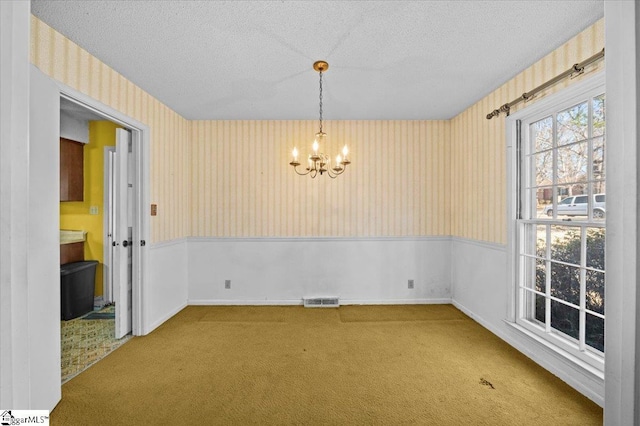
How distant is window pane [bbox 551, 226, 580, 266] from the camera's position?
2.19 meters

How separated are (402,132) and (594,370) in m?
3.12

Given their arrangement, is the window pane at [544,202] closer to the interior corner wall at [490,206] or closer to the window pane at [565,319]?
the interior corner wall at [490,206]

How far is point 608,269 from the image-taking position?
0.75 m

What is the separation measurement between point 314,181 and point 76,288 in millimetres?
3241

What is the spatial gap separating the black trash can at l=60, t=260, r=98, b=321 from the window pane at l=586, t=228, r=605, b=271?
16.7ft

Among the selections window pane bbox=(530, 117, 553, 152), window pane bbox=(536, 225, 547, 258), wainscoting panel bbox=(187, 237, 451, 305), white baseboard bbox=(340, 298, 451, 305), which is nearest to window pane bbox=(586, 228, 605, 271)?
window pane bbox=(536, 225, 547, 258)

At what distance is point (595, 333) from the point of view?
6.82 feet

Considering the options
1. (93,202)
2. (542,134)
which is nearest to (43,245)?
(93,202)

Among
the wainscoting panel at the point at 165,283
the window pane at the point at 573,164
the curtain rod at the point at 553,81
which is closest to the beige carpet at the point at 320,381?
the wainscoting panel at the point at 165,283

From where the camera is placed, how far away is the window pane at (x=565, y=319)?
2.25 metres

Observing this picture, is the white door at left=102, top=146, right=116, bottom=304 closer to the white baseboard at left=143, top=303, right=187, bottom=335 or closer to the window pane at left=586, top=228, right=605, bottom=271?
the white baseboard at left=143, top=303, right=187, bottom=335

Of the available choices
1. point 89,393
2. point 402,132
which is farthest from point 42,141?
point 402,132

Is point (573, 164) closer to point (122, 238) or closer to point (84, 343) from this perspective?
point (122, 238)

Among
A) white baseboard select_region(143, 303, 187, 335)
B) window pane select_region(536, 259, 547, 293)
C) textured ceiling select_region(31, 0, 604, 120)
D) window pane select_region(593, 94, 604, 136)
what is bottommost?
white baseboard select_region(143, 303, 187, 335)
